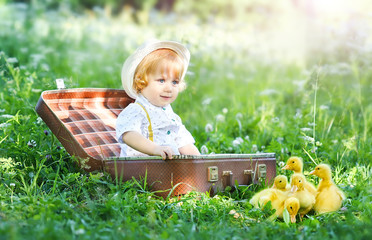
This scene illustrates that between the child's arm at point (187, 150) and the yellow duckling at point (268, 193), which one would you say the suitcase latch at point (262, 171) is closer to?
the yellow duckling at point (268, 193)

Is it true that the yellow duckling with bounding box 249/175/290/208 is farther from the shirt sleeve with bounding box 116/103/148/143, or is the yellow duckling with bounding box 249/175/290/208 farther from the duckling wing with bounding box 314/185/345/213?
the shirt sleeve with bounding box 116/103/148/143

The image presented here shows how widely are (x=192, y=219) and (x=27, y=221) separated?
0.83m

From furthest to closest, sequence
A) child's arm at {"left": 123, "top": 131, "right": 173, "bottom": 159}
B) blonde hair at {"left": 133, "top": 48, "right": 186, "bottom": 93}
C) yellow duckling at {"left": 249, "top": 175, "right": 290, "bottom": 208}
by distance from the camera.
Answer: blonde hair at {"left": 133, "top": 48, "right": 186, "bottom": 93}, child's arm at {"left": 123, "top": 131, "right": 173, "bottom": 159}, yellow duckling at {"left": 249, "top": 175, "right": 290, "bottom": 208}

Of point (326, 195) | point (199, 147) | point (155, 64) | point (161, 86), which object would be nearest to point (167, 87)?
point (161, 86)

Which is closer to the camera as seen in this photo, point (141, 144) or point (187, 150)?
point (141, 144)

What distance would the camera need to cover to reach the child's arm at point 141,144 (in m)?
3.07

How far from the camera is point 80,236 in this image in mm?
2307

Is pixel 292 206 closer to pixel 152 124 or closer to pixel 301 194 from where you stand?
pixel 301 194

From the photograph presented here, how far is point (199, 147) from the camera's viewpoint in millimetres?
4211

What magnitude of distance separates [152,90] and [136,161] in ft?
1.70

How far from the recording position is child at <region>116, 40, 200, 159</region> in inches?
129

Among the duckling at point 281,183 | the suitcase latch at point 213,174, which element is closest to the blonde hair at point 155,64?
the suitcase latch at point 213,174

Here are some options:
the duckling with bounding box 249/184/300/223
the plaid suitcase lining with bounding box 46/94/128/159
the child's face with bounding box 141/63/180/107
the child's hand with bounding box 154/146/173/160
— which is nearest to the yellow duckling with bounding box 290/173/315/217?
the duckling with bounding box 249/184/300/223

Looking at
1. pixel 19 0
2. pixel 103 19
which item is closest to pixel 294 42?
pixel 103 19
